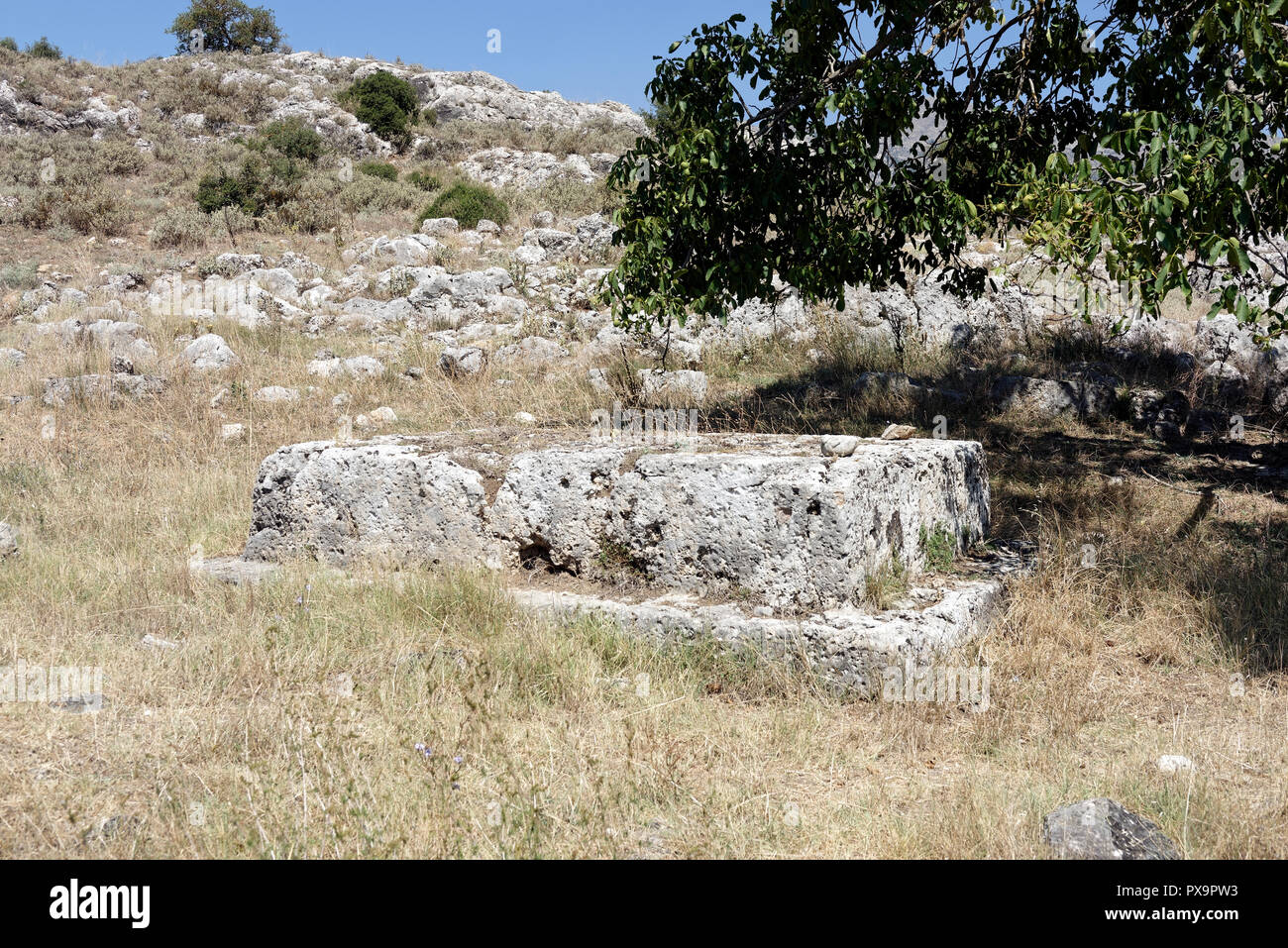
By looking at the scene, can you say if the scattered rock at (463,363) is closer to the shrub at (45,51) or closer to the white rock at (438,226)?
the white rock at (438,226)

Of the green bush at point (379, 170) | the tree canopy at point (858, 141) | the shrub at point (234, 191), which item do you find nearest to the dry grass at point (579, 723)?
the tree canopy at point (858, 141)

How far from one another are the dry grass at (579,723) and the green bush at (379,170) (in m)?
18.6

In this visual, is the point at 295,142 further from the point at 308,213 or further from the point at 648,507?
the point at 648,507

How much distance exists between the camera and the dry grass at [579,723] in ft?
7.73

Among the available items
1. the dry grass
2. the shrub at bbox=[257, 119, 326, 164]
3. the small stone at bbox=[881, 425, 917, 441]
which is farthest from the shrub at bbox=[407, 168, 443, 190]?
the small stone at bbox=[881, 425, 917, 441]

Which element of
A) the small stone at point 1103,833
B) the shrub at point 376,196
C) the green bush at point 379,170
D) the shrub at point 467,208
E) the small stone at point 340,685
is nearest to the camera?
the small stone at point 1103,833

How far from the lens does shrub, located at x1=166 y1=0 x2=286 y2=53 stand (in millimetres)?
35531

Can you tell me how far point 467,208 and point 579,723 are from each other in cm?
1673

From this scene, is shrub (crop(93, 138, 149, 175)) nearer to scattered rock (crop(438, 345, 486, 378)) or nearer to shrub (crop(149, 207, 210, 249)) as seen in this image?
shrub (crop(149, 207, 210, 249))

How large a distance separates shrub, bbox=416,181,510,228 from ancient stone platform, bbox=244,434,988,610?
46.2 ft

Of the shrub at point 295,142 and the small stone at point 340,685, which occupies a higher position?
the shrub at point 295,142

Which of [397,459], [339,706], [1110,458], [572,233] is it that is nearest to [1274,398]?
[1110,458]

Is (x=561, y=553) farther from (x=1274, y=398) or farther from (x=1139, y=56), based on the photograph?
(x=1274, y=398)

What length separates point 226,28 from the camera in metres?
36.2
